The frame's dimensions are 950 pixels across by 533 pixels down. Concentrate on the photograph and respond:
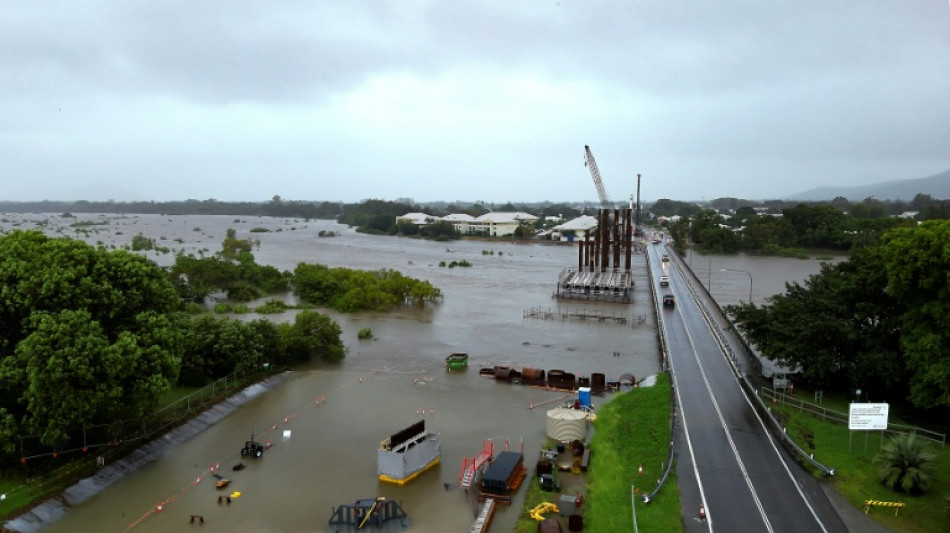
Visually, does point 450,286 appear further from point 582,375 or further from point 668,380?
point 668,380

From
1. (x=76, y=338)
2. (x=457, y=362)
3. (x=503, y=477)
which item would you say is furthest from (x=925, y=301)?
(x=76, y=338)

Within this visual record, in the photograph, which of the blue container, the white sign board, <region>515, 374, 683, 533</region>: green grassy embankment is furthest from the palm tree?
the blue container

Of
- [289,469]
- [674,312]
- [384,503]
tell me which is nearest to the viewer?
[384,503]

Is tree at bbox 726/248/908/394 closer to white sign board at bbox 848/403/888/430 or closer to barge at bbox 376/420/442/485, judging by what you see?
white sign board at bbox 848/403/888/430

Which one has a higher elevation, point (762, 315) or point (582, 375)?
point (762, 315)

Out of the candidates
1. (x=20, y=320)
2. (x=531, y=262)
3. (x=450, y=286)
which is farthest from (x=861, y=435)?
(x=531, y=262)

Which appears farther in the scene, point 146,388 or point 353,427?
point 353,427

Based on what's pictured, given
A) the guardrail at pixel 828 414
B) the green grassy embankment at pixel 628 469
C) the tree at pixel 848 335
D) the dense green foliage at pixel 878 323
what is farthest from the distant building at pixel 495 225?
the guardrail at pixel 828 414
